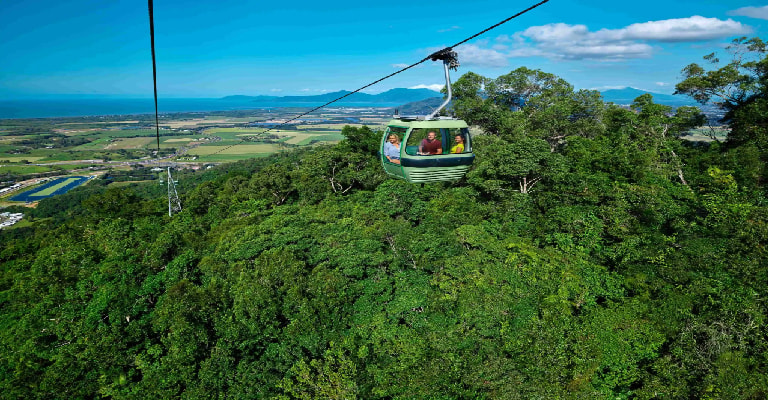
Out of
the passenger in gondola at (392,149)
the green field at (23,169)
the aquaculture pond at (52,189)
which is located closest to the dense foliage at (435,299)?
the passenger in gondola at (392,149)

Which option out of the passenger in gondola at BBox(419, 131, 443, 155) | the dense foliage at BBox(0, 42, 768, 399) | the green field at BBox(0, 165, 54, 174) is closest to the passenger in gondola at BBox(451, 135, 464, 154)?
the passenger in gondola at BBox(419, 131, 443, 155)

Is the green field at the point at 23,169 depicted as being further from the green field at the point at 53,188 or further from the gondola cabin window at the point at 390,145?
the gondola cabin window at the point at 390,145

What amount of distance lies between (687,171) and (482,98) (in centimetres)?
1886

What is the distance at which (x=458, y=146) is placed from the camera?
11539mm

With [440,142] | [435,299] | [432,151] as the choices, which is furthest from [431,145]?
[435,299]

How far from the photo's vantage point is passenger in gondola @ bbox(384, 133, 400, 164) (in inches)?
461

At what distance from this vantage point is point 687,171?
28.9 meters

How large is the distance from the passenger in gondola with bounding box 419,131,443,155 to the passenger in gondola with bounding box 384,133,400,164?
32.2 inches

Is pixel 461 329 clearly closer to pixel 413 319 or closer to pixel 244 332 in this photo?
pixel 413 319

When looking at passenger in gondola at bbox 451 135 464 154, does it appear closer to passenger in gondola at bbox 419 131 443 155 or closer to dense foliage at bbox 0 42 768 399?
passenger in gondola at bbox 419 131 443 155

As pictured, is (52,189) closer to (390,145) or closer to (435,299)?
(435,299)

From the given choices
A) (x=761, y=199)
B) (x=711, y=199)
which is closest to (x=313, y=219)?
(x=711, y=199)

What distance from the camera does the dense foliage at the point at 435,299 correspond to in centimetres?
1484

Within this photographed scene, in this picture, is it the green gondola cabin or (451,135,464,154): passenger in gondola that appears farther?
(451,135,464,154): passenger in gondola
